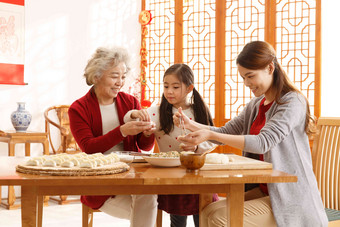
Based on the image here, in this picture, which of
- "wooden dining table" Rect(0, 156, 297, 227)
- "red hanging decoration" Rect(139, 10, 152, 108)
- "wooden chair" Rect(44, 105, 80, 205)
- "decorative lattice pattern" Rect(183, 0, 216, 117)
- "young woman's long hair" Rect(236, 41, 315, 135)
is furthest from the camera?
"red hanging decoration" Rect(139, 10, 152, 108)

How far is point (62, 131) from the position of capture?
4867mm

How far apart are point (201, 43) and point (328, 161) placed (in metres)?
3.28

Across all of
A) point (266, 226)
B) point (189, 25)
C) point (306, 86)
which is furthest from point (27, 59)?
point (266, 226)

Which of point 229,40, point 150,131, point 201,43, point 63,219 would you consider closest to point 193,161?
point 150,131

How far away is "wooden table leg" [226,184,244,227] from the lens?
1775 mm

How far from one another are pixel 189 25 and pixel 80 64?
144cm

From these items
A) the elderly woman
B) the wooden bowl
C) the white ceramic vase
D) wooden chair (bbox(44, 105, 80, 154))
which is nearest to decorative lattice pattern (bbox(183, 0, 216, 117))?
wooden chair (bbox(44, 105, 80, 154))

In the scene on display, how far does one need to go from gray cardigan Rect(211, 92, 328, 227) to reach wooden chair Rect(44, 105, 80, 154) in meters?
3.16

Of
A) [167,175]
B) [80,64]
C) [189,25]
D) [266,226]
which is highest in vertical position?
[189,25]

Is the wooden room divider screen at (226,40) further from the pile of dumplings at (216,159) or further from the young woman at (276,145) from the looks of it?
the pile of dumplings at (216,159)

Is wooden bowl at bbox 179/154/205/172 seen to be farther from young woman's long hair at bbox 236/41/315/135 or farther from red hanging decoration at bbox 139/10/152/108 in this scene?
red hanging decoration at bbox 139/10/152/108

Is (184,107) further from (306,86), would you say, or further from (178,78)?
(306,86)

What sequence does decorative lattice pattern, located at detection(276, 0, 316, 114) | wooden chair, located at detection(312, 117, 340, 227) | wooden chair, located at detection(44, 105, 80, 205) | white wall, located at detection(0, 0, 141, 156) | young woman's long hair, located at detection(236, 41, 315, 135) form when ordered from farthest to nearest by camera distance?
white wall, located at detection(0, 0, 141, 156) < wooden chair, located at detection(44, 105, 80, 205) < decorative lattice pattern, located at detection(276, 0, 316, 114) < wooden chair, located at detection(312, 117, 340, 227) < young woman's long hair, located at detection(236, 41, 315, 135)

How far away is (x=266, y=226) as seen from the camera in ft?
6.57
